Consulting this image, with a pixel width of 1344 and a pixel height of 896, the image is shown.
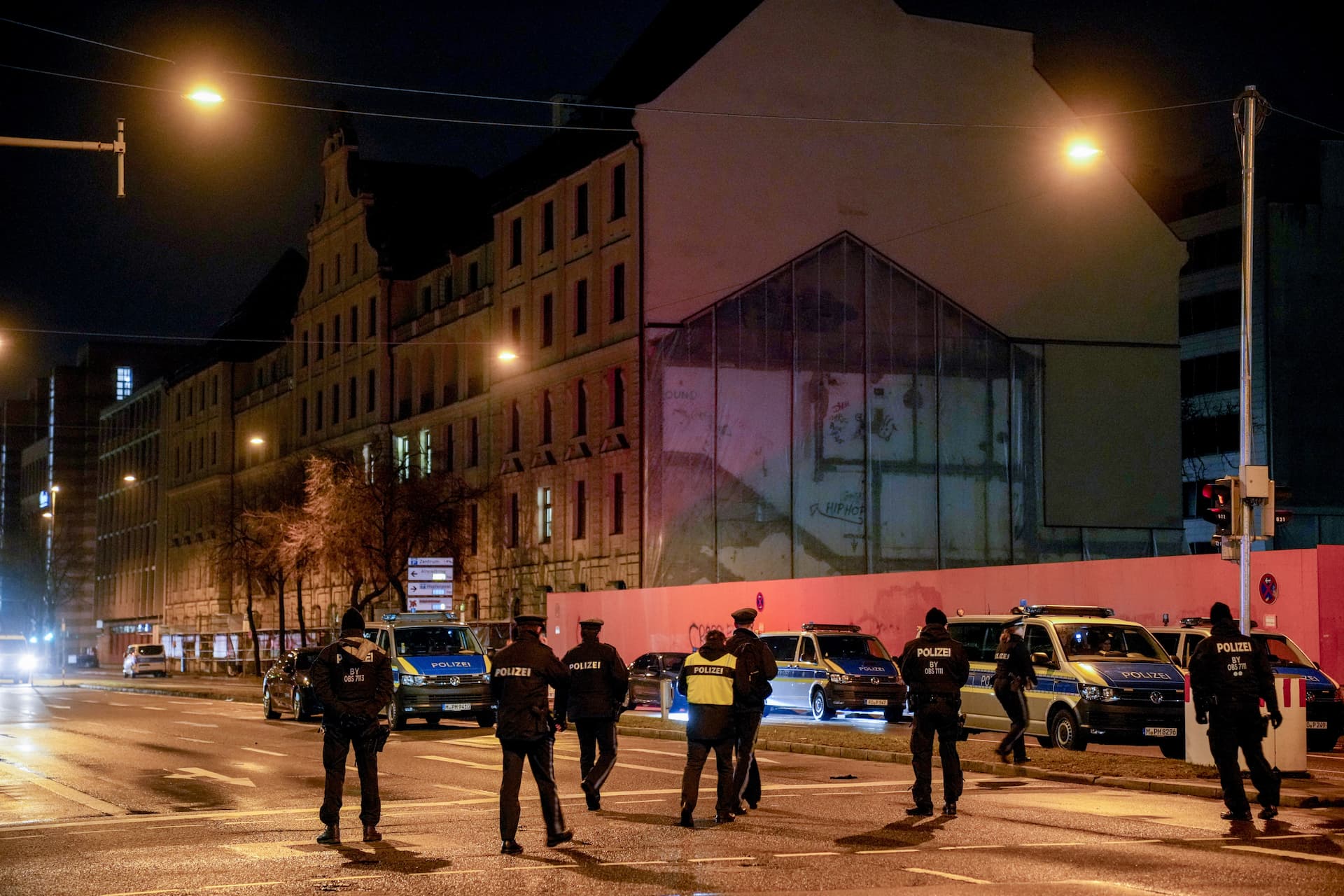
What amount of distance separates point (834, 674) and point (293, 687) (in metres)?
11.2

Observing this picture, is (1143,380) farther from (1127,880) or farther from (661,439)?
(1127,880)

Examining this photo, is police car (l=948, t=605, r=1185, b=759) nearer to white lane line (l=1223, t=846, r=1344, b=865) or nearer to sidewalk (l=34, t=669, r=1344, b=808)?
sidewalk (l=34, t=669, r=1344, b=808)

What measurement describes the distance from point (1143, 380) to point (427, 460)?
89.3 ft

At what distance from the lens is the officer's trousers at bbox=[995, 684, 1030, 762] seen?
65.7ft

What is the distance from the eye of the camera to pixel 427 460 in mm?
65938

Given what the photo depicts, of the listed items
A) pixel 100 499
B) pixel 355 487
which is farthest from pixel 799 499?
pixel 100 499

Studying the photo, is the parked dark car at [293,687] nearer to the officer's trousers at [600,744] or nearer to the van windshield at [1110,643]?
the van windshield at [1110,643]

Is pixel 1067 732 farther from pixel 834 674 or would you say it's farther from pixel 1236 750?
pixel 834 674

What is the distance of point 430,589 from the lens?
48094 mm

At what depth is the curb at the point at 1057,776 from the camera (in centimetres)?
1656

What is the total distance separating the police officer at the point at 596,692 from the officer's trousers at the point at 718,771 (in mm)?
1014

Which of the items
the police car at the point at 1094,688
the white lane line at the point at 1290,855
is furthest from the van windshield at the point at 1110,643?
the white lane line at the point at 1290,855

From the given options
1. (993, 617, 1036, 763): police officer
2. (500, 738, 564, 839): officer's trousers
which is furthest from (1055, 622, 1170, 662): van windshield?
(500, 738, 564, 839): officer's trousers

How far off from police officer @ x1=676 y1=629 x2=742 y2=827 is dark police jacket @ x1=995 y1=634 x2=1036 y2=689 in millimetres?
6541
